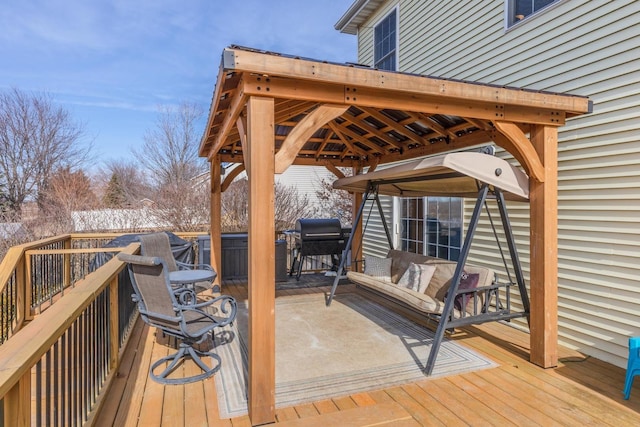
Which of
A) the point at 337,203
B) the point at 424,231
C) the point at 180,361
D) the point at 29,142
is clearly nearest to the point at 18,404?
the point at 180,361

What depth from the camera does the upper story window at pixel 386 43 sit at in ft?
24.3

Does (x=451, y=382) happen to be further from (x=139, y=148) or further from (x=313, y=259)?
(x=139, y=148)

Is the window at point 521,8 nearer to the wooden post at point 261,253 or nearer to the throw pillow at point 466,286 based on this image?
Result: the throw pillow at point 466,286

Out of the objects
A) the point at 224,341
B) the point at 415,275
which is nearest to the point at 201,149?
the point at 224,341

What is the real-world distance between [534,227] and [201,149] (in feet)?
17.2

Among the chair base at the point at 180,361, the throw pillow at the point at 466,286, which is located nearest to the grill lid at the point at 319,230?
the throw pillow at the point at 466,286

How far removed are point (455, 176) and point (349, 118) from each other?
184cm

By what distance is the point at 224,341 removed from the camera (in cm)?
404

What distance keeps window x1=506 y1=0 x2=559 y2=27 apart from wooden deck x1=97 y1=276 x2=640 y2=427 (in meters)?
4.10

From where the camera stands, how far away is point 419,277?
4.49 m

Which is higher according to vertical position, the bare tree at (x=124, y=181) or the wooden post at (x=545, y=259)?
the bare tree at (x=124, y=181)

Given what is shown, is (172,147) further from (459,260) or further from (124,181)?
(459,260)

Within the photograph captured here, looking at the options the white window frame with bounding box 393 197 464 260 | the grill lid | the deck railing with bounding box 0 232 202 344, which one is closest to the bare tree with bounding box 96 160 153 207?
the deck railing with bounding box 0 232 202 344

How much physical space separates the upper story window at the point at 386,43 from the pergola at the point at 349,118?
3.31 meters
